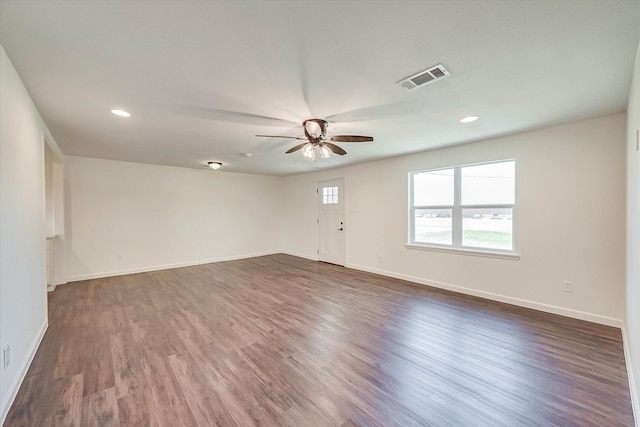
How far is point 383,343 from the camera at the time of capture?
256 centimetres

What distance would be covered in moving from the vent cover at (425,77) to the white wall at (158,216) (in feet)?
18.5

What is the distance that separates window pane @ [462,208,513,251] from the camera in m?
3.67

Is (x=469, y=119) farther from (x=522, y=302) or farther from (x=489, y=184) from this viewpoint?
(x=522, y=302)

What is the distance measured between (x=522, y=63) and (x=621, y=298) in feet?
9.49

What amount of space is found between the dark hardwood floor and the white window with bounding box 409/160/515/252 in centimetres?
98

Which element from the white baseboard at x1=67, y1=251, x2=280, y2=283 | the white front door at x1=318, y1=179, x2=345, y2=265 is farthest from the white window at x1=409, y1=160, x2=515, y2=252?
the white baseboard at x1=67, y1=251, x2=280, y2=283

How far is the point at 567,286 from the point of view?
3.15 metres

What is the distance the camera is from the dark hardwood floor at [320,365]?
1686 mm

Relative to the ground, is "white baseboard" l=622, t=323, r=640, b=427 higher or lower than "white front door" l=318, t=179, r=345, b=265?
lower

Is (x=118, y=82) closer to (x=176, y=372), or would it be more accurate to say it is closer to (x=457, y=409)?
(x=176, y=372)

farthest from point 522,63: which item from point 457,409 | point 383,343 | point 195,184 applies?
point 195,184

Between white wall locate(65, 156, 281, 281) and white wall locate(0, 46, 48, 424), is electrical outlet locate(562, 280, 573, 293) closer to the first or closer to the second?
white wall locate(0, 46, 48, 424)

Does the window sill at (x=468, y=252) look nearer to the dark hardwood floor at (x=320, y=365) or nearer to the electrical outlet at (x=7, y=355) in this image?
the dark hardwood floor at (x=320, y=365)

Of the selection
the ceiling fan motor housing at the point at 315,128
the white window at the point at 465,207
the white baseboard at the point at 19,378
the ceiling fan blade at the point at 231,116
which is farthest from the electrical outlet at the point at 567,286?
the white baseboard at the point at 19,378
